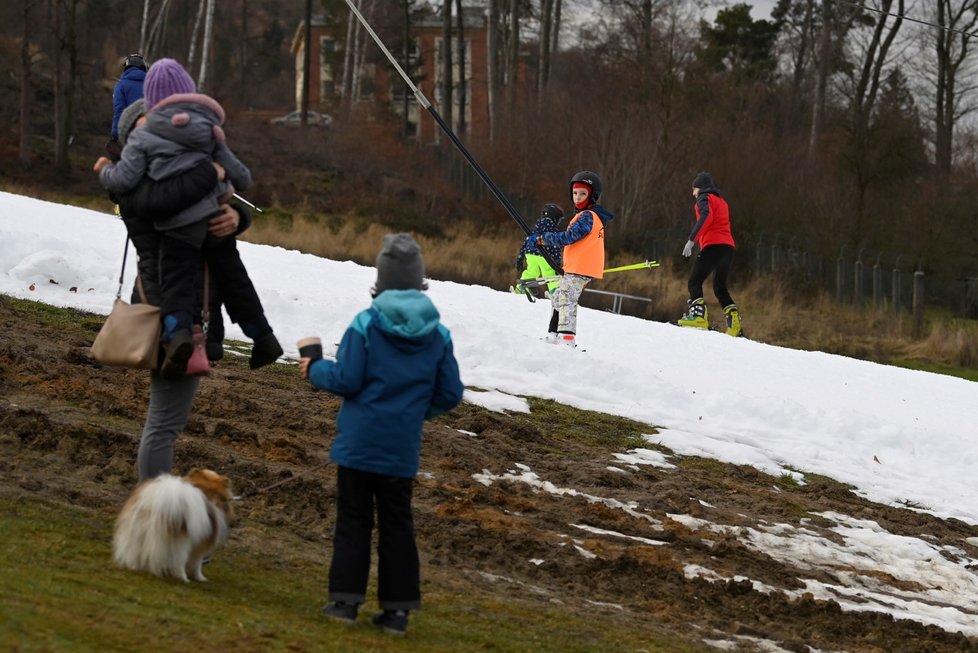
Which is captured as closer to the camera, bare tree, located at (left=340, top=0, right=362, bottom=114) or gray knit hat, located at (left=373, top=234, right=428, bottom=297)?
gray knit hat, located at (left=373, top=234, right=428, bottom=297)

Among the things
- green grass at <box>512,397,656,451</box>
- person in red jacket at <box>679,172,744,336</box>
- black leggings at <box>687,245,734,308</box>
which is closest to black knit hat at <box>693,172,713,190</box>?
person in red jacket at <box>679,172,744,336</box>

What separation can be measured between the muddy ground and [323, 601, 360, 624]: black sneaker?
116 centimetres

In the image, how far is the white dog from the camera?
5.14 m

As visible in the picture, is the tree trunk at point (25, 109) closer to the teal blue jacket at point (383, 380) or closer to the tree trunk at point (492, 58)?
the tree trunk at point (492, 58)

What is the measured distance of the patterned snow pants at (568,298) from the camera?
14.0 metres

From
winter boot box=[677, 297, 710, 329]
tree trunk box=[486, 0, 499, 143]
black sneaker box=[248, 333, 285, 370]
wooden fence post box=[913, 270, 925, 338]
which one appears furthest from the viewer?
tree trunk box=[486, 0, 499, 143]

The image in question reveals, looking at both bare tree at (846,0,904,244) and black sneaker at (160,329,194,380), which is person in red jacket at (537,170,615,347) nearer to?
black sneaker at (160,329,194,380)

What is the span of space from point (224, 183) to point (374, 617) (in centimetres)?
200

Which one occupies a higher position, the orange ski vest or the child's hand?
the child's hand

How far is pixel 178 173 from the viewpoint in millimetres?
5691

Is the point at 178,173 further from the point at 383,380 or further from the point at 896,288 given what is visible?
the point at 896,288

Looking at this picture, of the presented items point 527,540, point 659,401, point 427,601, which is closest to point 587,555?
point 527,540

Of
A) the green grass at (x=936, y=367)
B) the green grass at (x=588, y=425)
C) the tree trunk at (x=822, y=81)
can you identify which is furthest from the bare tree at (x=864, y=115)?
the green grass at (x=588, y=425)

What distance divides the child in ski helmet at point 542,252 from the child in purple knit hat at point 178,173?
347 inches
